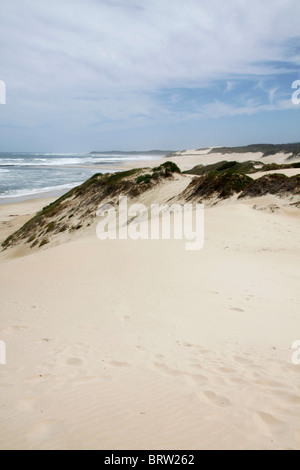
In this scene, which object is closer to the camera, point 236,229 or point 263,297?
point 263,297

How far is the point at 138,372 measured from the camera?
11.8 feet

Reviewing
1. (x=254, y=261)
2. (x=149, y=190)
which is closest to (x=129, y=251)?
A: (x=254, y=261)

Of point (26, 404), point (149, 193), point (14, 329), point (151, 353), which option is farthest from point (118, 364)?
point (149, 193)

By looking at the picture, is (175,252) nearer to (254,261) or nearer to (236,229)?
(254,261)

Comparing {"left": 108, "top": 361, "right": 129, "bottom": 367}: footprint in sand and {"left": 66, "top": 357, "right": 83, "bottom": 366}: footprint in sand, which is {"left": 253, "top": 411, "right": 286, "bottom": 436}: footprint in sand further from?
{"left": 66, "top": 357, "right": 83, "bottom": 366}: footprint in sand

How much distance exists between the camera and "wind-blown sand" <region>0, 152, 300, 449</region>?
8.51 feet

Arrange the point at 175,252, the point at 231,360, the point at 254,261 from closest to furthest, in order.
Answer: the point at 231,360
the point at 254,261
the point at 175,252

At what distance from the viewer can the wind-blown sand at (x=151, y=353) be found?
2.59m

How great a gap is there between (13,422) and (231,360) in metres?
2.59

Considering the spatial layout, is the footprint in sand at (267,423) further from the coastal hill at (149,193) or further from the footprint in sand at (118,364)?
the coastal hill at (149,193)

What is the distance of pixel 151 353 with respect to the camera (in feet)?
13.4

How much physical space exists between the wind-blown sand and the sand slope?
17 millimetres

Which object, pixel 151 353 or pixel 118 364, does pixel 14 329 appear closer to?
pixel 118 364

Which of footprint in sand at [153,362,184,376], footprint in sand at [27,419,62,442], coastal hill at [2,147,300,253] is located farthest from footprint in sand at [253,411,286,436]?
coastal hill at [2,147,300,253]
